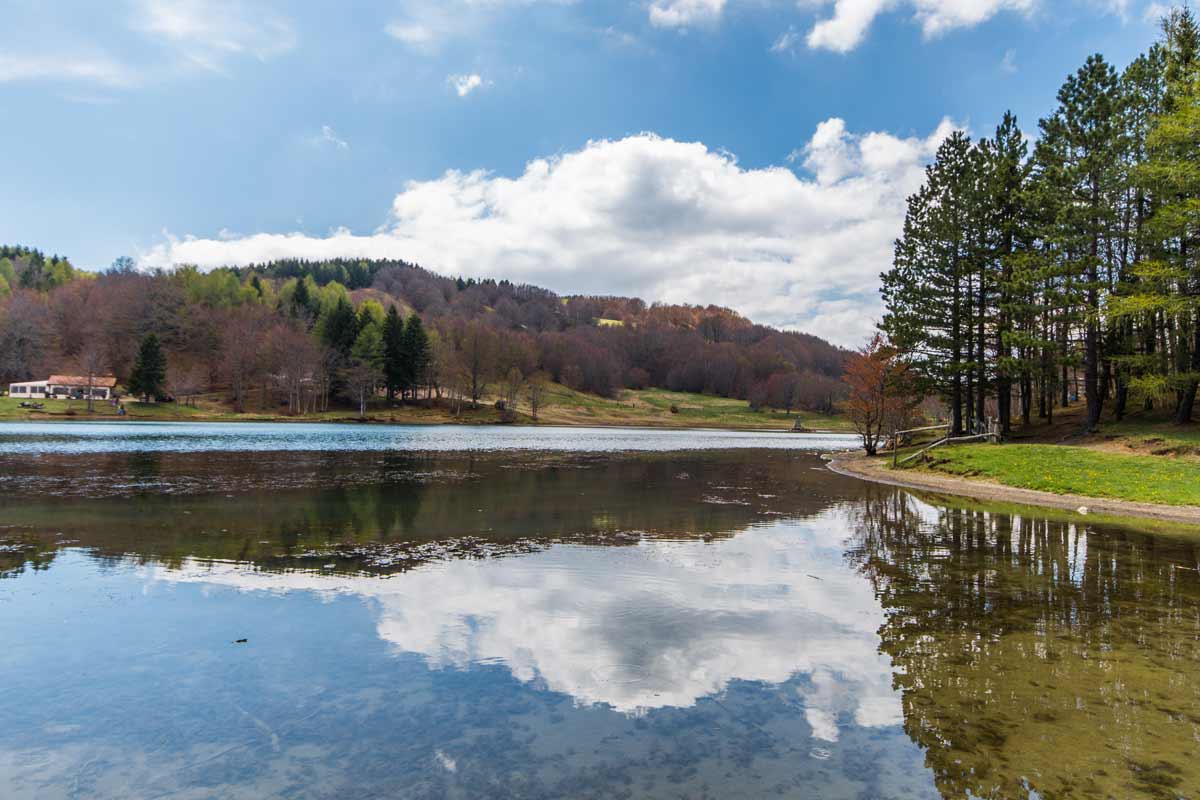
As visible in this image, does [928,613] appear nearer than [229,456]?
Yes

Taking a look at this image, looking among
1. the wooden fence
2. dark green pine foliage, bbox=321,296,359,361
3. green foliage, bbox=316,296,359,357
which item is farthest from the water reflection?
green foliage, bbox=316,296,359,357

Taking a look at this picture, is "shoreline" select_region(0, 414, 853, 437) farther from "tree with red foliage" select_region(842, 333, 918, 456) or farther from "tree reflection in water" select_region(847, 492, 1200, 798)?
"tree reflection in water" select_region(847, 492, 1200, 798)

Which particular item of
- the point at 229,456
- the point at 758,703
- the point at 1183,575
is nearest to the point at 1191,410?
the point at 1183,575

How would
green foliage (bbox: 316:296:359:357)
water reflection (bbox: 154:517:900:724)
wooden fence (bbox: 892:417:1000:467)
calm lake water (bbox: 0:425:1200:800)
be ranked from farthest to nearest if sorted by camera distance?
1. green foliage (bbox: 316:296:359:357)
2. wooden fence (bbox: 892:417:1000:467)
3. water reflection (bbox: 154:517:900:724)
4. calm lake water (bbox: 0:425:1200:800)

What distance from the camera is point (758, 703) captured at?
6539mm

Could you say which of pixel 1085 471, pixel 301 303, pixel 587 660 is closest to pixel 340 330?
pixel 301 303

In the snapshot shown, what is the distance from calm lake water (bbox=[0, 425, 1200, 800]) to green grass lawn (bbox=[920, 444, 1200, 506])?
7.94 metres

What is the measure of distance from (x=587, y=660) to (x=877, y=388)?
39895mm

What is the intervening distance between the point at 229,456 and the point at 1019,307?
142 feet

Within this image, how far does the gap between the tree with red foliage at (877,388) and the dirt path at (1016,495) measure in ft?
25.6

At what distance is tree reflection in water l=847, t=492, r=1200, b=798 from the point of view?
5281 mm

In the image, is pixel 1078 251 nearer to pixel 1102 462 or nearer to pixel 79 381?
pixel 1102 462

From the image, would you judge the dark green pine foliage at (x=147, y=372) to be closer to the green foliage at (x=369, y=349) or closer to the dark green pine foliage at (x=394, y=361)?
the green foliage at (x=369, y=349)

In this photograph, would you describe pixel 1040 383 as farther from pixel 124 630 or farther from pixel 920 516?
pixel 124 630
